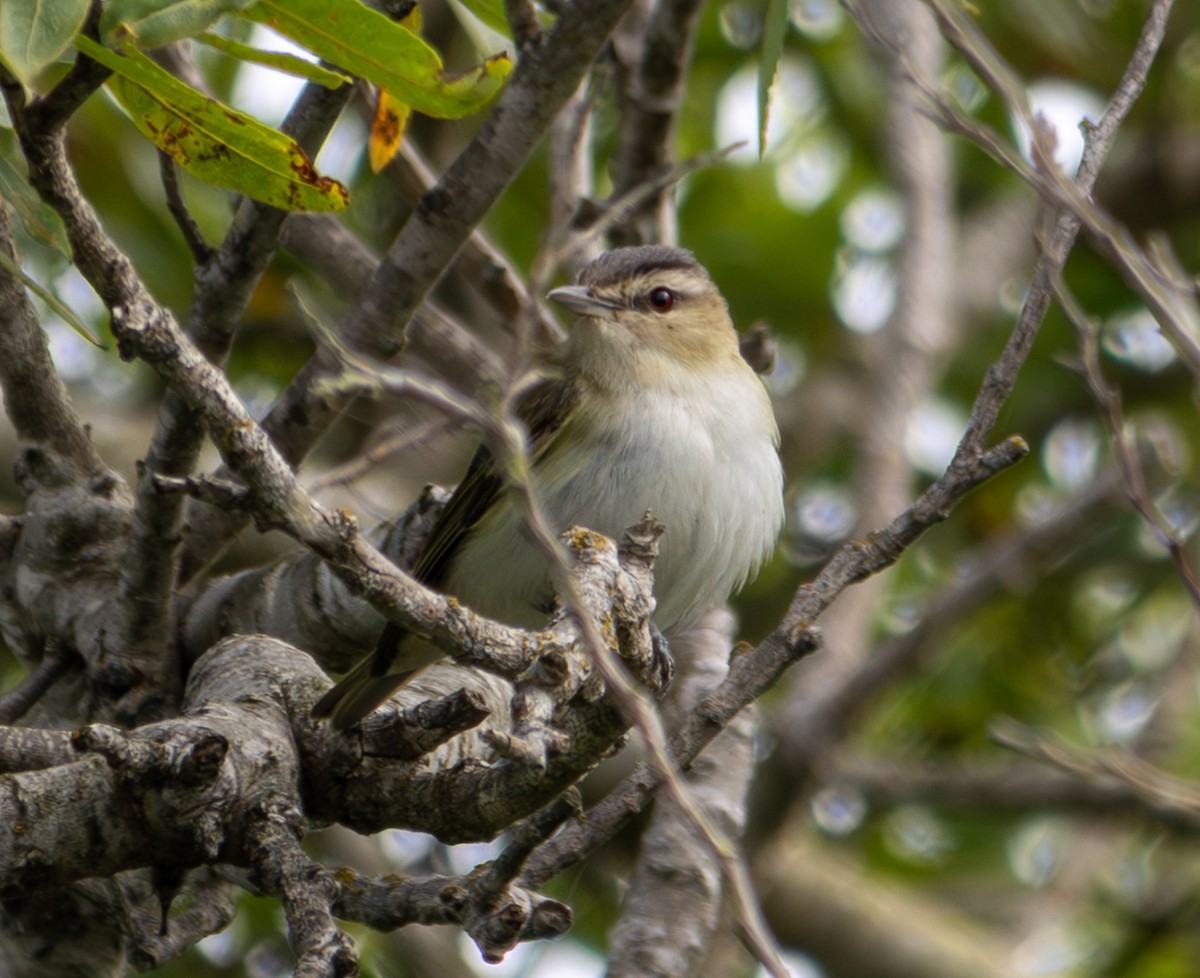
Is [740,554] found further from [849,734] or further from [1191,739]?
[1191,739]

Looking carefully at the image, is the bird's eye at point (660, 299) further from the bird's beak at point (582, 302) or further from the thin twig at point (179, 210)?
the thin twig at point (179, 210)

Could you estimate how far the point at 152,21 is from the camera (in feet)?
8.69

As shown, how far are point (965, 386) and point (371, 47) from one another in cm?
570

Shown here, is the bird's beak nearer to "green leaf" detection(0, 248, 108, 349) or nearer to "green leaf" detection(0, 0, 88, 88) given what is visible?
"green leaf" detection(0, 248, 108, 349)

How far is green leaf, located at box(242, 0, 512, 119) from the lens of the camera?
2877 millimetres

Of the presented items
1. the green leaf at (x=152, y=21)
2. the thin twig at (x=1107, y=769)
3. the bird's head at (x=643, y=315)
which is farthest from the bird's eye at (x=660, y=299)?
the green leaf at (x=152, y=21)

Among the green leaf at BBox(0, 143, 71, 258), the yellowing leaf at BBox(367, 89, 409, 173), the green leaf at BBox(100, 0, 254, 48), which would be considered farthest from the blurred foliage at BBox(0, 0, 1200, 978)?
the green leaf at BBox(100, 0, 254, 48)

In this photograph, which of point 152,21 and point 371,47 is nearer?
point 152,21

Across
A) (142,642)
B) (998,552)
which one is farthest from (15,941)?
(998,552)

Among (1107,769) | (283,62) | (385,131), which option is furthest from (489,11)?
(1107,769)

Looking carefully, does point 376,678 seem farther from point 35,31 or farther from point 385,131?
point 35,31

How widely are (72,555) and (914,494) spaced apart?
4707mm

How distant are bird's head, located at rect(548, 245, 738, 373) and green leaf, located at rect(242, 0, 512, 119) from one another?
1816mm

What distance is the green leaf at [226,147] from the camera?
2.88 metres
